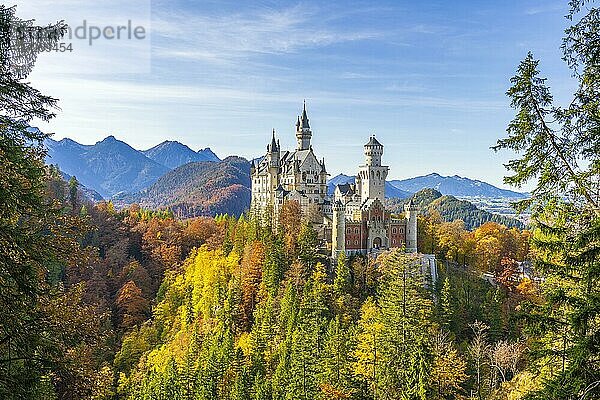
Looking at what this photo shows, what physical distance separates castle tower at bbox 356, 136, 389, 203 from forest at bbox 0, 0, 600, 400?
597cm

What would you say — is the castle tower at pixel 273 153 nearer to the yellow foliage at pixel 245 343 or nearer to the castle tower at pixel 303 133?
the castle tower at pixel 303 133

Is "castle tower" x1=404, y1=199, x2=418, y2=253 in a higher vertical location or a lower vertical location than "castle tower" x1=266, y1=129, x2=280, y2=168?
lower

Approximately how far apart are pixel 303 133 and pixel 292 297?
28.0m

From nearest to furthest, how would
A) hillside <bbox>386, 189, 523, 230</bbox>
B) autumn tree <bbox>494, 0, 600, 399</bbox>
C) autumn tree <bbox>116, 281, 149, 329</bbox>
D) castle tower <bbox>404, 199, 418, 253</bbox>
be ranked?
Result: autumn tree <bbox>494, 0, 600, 399</bbox> → castle tower <bbox>404, 199, 418, 253</bbox> → autumn tree <bbox>116, 281, 149, 329</bbox> → hillside <bbox>386, 189, 523, 230</bbox>

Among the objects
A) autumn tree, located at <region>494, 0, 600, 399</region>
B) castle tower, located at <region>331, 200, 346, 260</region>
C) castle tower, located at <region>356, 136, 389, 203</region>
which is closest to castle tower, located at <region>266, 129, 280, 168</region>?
castle tower, located at <region>356, 136, 389, 203</region>

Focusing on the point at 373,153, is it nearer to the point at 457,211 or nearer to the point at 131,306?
the point at 131,306

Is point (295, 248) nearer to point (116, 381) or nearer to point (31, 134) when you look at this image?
point (116, 381)

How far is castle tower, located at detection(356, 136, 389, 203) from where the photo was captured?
176 ft

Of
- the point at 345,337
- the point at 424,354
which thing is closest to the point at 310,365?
the point at 345,337

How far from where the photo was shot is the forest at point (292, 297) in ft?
31.4

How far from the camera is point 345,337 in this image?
31719 millimetres

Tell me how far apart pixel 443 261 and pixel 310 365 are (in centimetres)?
2651

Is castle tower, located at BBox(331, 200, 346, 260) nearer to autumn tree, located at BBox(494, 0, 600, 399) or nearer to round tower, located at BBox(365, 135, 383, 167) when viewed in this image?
round tower, located at BBox(365, 135, 383, 167)

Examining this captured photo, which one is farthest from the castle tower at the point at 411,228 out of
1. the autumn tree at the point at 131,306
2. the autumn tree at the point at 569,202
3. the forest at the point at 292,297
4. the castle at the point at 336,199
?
the autumn tree at the point at 569,202
